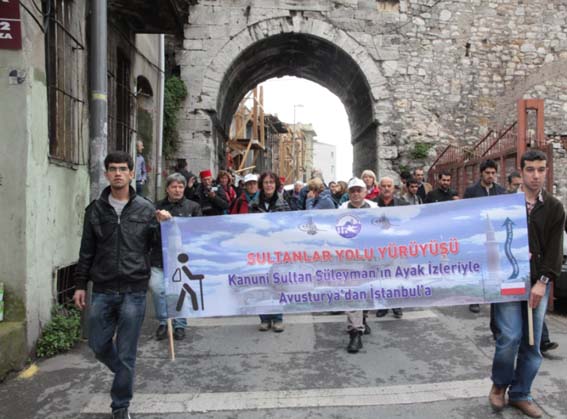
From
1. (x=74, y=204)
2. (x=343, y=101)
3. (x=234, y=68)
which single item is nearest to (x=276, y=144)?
(x=343, y=101)

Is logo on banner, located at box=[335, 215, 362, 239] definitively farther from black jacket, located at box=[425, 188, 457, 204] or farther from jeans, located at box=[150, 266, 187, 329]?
black jacket, located at box=[425, 188, 457, 204]

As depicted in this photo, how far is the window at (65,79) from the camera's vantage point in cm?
539

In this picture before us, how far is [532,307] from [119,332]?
118 inches

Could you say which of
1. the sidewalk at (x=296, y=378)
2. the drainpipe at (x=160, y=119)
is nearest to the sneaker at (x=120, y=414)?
the sidewalk at (x=296, y=378)

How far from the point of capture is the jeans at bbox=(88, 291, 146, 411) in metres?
3.37

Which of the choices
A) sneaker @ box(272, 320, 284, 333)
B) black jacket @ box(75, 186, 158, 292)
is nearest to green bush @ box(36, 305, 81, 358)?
black jacket @ box(75, 186, 158, 292)

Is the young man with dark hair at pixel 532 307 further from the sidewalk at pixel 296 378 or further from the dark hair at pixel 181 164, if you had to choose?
the dark hair at pixel 181 164

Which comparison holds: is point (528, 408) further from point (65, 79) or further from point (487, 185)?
point (65, 79)

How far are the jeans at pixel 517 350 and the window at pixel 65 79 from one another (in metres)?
4.68

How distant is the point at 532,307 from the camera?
11.5ft

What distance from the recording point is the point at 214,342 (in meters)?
5.39

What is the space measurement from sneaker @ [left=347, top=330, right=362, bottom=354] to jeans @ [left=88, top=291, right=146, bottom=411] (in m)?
2.36

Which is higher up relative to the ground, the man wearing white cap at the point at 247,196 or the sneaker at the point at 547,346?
the man wearing white cap at the point at 247,196

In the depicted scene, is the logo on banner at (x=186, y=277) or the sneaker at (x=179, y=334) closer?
the logo on banner at (x=186, y=277)
